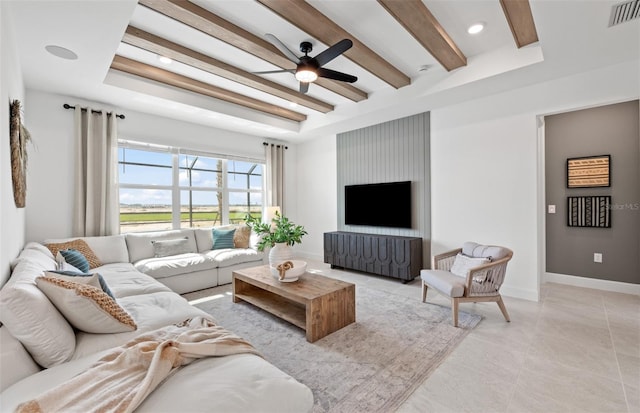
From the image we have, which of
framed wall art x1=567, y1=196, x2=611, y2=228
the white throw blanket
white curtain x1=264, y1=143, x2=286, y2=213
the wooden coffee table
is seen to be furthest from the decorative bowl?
framed wall art x1=567, y1=196, x2=611, y2=228

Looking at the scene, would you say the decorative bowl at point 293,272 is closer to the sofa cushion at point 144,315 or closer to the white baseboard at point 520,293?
the sofa cushion at point 144,315

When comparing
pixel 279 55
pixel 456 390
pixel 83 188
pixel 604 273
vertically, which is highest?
pixel 279 55

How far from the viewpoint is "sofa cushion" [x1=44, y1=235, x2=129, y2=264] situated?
11.8 ft

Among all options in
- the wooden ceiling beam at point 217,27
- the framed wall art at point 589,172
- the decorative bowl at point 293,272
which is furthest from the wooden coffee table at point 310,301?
the framed wall art at point 589,172

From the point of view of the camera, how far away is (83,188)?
3850 millimetres

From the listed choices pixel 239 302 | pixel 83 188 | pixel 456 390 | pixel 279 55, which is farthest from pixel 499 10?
pixel 83 188

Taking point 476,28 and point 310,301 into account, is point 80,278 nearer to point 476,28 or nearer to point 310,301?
point 310,301

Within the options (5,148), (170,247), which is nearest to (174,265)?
(170,247)

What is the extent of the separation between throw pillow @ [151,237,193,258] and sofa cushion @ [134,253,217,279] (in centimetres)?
9

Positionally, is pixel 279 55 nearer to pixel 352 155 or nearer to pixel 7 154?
pixel 7 154

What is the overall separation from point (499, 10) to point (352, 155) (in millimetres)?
3194

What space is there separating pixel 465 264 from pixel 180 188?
14.8 ft

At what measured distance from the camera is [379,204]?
492 centimetres

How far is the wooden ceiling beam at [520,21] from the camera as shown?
7.52ft
